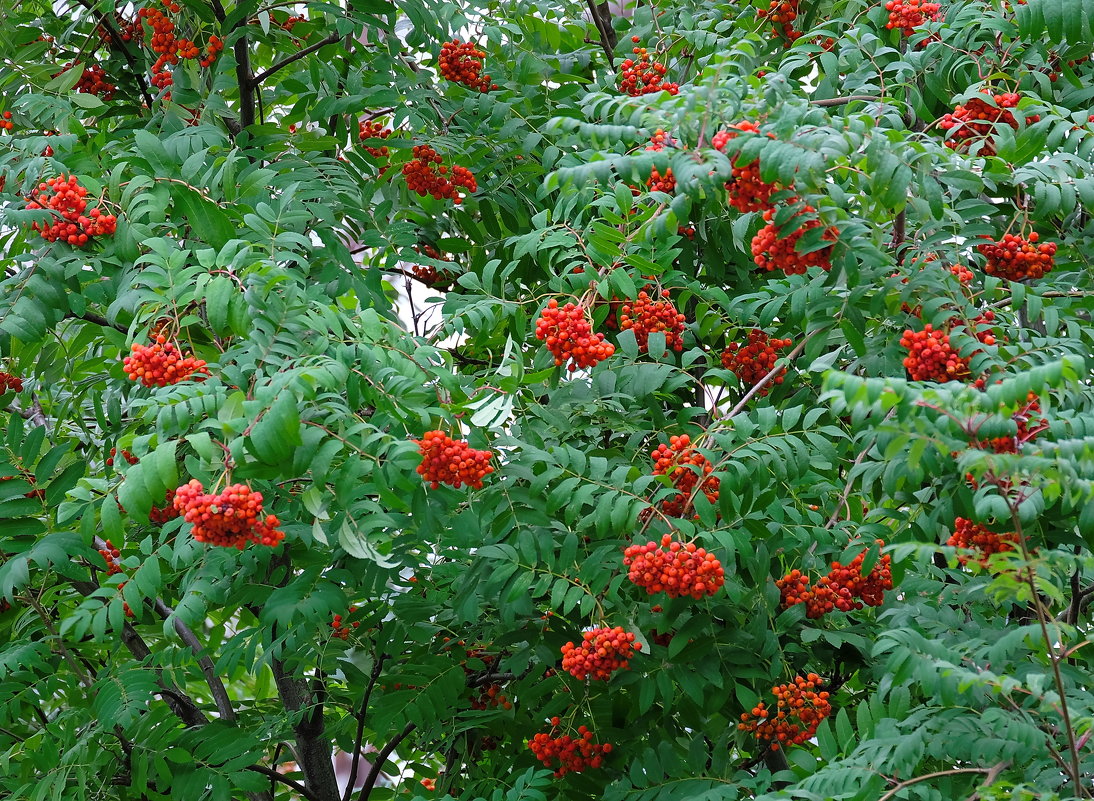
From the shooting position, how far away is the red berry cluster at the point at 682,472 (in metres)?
3.21

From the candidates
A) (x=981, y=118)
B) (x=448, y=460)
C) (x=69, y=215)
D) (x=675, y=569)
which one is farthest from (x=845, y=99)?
(x=69, y=215)

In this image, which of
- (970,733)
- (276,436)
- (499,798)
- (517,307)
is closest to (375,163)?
(517,307)

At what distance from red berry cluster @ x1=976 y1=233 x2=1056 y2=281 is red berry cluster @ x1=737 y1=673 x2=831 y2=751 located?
1295 mm

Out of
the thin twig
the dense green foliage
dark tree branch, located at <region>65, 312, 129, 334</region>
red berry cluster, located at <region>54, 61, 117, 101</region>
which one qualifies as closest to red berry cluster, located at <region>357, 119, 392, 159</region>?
the dense green foliage

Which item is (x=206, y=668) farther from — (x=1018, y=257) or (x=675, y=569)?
(x=1018, y=257)

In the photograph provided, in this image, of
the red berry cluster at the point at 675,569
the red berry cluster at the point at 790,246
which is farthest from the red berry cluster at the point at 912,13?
the red berry cluster at the point at 675,569

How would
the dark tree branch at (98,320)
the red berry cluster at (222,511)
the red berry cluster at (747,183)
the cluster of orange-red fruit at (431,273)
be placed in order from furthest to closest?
the cluster of orange-red fruit at (431,273), the dark tree branch at (98,320), the red berry cluster at (747,183), the red berry cluster at (222,511)

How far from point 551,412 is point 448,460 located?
66 cm

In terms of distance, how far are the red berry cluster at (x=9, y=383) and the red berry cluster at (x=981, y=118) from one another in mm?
3410

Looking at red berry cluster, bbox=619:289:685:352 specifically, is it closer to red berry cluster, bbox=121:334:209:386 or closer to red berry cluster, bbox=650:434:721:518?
red berry cluster, bbox=650:434:721:518

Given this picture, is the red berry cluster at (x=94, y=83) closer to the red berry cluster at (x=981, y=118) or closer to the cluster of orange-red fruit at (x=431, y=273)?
the cluster of orange-red fruit at (x=431, y=273)

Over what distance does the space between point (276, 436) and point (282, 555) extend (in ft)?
4.06

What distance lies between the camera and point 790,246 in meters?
2.89

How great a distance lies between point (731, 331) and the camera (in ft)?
13.4
